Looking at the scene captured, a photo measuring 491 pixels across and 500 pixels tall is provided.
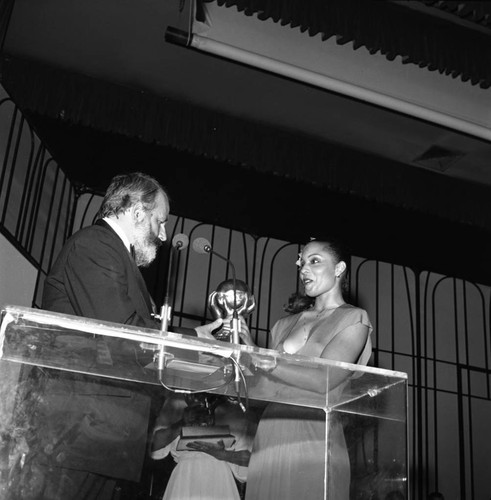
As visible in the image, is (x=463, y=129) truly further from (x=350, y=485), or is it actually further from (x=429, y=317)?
(x=350, y=485)

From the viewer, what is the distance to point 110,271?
1912 mm

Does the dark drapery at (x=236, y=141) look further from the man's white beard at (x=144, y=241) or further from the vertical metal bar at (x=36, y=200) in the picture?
the man's white beard at (x=144, y=241)

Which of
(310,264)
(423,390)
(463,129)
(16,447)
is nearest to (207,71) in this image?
(463,129)

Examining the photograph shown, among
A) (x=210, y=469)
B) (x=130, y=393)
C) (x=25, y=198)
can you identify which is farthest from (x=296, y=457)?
(x=25, y=198)

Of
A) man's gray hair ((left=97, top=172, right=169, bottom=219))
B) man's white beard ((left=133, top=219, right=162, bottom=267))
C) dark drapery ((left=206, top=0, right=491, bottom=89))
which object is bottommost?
man's white beard ((left=133, top=219, right=162, bottom=267))

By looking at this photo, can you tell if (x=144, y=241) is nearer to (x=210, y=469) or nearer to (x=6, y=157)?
(x=210, y=469)

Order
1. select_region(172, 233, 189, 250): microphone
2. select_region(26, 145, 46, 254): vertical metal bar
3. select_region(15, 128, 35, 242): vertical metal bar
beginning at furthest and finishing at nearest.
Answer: select_region(26, 145, 46, 254): vertical metal bar → select_region(15, 128, 35, 242): vertical metal bar → select_region(172, 233, 189, 250): microphone

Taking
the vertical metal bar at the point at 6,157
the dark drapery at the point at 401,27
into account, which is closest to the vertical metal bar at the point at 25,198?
the vertical metal bar at the point at 6,157

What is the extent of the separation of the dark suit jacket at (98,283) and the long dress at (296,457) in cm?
40

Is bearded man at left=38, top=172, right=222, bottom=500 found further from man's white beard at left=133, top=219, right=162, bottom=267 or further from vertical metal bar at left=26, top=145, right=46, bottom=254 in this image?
vertical metal bar at left=26, top=145, right=46, bottom=254

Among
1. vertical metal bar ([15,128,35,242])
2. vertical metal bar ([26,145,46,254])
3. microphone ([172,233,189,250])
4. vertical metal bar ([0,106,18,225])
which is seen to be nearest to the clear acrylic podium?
microphone ([172,233,189,250])

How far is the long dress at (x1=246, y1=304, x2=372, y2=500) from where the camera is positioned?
5.15 feet

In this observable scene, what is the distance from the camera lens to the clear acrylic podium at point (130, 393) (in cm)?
139

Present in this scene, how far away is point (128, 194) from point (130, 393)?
40.1 inches
